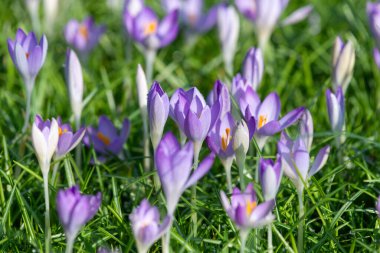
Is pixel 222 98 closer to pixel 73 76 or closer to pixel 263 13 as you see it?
pixel 73 76

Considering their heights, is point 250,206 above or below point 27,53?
below

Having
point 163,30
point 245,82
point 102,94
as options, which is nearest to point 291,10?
point 163,30

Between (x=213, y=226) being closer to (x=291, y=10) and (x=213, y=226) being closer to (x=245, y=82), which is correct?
(x=245, y=82)

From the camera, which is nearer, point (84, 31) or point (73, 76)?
point (73, 76)

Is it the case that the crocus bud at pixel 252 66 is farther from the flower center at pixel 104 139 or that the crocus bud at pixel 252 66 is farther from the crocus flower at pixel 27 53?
the crocus flower at pixel 27 53

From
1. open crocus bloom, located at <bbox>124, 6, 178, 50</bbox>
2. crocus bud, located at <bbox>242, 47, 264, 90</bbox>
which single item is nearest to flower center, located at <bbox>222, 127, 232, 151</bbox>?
crocus bud, located at <bbox>242, 47, 264, 90</bbox>

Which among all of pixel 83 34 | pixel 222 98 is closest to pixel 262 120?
pixel 222 98

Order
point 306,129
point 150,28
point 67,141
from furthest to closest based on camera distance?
point 150,28
point 306,129
point 67,141
